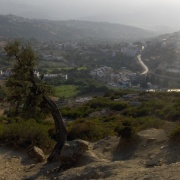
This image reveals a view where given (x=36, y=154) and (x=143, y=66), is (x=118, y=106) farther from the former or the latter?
(x=143, y=66)

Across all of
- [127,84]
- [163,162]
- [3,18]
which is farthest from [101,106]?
[3,18]

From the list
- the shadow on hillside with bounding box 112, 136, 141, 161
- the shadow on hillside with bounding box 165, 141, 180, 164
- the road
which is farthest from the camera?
the road

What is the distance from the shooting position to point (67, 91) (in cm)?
4481

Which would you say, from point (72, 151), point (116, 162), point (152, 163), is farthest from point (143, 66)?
point (152, 163)

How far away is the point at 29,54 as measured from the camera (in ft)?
29.7

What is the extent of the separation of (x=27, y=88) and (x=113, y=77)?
162 feet

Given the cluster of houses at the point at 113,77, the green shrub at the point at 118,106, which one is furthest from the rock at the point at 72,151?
the cluster of houses at the point at 113,77

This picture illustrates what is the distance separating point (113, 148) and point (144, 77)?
46.0 metres

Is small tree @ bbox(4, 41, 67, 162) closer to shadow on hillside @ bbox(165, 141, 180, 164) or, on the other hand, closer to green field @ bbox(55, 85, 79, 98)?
shadow on hillside @ bbox(165, 141, 180, 164)

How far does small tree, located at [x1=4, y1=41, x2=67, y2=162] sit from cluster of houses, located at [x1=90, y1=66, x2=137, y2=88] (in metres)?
43.3

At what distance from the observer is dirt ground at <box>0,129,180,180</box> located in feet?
21.2

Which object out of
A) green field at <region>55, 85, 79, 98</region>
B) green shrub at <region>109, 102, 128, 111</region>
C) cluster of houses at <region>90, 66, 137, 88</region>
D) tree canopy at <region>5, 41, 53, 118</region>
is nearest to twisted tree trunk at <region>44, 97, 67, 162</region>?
tree canopy at <region>5, 41, 53, 118</region>

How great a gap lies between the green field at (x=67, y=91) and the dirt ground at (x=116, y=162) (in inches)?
1231

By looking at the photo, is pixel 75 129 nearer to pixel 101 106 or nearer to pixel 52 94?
pixel 52 94
